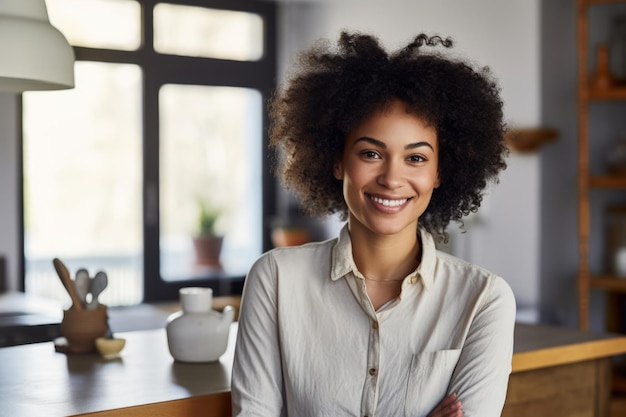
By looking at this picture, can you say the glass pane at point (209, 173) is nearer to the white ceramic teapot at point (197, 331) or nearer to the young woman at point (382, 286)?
the white ceramic teapot at point (197, 331)

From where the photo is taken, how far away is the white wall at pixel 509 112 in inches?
211

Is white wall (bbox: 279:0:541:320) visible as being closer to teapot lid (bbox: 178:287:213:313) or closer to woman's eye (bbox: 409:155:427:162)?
teapot lid (bbox: 178:287:213:313)

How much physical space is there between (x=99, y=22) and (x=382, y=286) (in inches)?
190

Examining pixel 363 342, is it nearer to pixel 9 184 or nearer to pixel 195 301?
pixel 195 301

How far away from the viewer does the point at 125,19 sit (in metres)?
6.55

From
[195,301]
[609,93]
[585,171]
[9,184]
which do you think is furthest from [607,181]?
[9,184]

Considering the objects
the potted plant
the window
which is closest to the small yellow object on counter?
the window

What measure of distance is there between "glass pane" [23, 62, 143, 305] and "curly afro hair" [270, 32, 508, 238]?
4.32m

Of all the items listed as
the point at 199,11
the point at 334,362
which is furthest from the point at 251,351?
the point at 199,11

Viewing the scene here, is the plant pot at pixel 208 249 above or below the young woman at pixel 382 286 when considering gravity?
below

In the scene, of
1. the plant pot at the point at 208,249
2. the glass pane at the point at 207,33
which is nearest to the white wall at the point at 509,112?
the glass pane at the point at 207,33

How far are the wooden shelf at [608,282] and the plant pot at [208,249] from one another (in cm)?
290

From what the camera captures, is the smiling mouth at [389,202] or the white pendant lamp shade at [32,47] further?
the white pendant lamp shade at [32,47]

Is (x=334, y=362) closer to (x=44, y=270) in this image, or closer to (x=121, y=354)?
(x=121, y=354)
